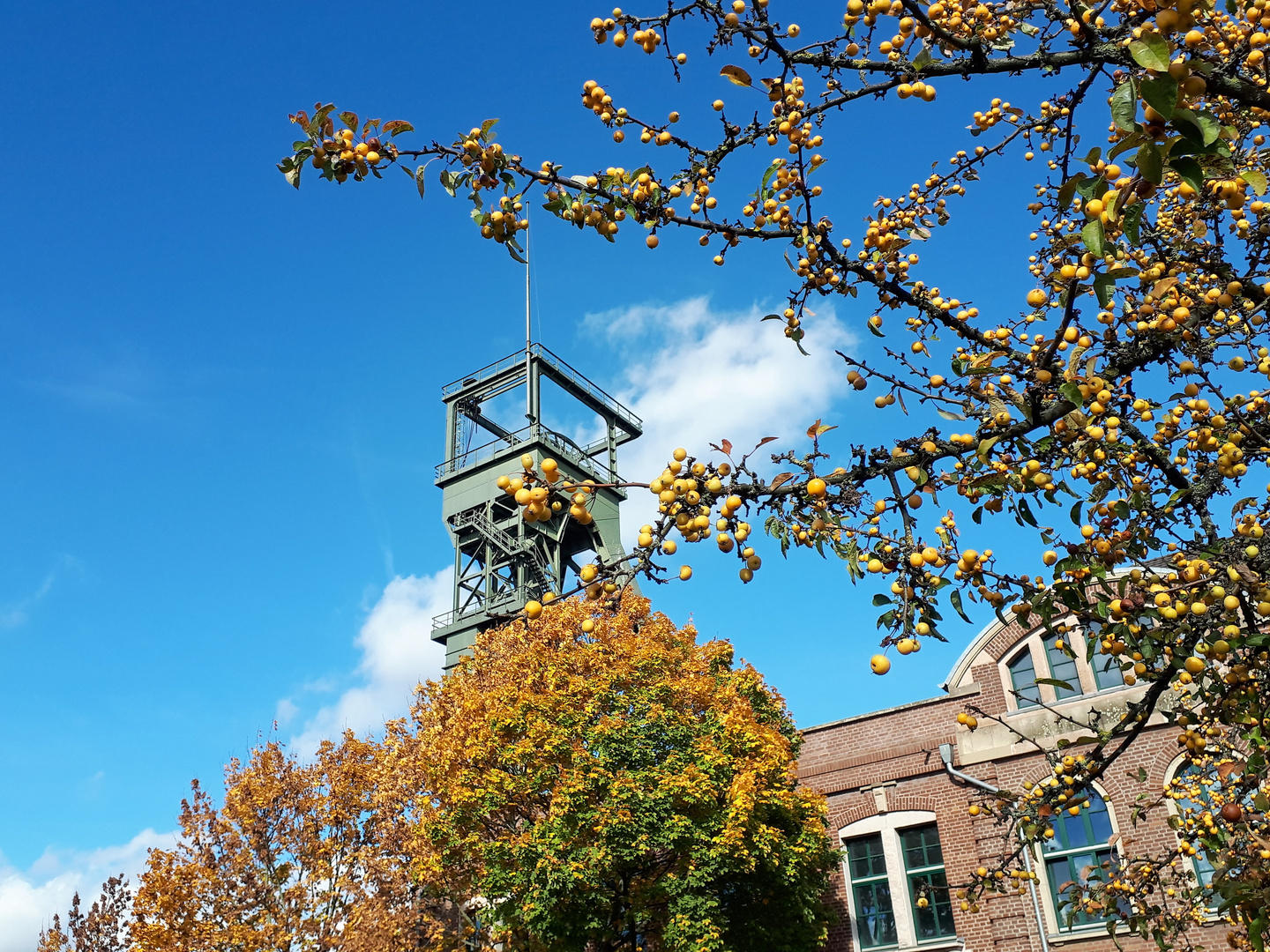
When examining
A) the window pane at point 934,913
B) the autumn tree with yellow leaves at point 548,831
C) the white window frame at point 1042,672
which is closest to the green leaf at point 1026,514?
the autumn tree with yellow leaves at point 548,831

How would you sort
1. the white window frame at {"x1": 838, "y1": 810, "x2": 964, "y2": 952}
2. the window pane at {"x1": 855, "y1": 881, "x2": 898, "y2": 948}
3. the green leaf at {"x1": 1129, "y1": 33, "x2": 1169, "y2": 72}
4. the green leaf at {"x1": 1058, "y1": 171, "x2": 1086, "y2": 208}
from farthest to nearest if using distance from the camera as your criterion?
the window pane at {"x1": 855, "y1": 881, "x2": 898, "y2": 948} → the white window frame at {"x1": 838, "y1": 810, "x2": 964, "y2": 952} → the green leaf at {"x1": 1058, "y1": 171, "x2": 1086, "y2": 208} → the green leaf at {"x1": 1129, "y1": 33, "x2": 1169, "y2": 72}

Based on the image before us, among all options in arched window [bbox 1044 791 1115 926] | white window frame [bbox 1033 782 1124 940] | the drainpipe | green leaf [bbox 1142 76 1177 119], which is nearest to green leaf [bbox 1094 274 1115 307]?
green leaf [bbox 1142 76 1177 119]

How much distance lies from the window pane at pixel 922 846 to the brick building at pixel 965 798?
0.02 m

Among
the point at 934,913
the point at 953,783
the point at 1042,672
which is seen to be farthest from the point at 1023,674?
the point at 934,913

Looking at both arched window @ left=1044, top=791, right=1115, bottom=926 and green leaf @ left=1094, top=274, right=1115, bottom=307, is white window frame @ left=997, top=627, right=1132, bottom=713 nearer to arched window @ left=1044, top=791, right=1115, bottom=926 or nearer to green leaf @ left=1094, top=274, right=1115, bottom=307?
arched window @ left=1044, top=791, right=1115, bottom=926

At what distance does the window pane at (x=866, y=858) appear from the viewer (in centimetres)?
1989

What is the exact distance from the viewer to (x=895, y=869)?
64.0 feet

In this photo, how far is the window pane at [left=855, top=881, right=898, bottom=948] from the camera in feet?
63.0

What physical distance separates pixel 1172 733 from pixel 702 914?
31.1ft

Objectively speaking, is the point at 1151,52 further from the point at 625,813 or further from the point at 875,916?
the point at 875,916

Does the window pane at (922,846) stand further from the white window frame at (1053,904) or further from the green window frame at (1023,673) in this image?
the green window frame at (1023,673)

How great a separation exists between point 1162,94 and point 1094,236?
359 mm

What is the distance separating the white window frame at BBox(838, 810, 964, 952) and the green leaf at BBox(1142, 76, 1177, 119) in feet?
64.4

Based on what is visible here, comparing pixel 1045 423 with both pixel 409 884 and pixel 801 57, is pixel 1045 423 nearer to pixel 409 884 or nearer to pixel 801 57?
pixel 801 57
